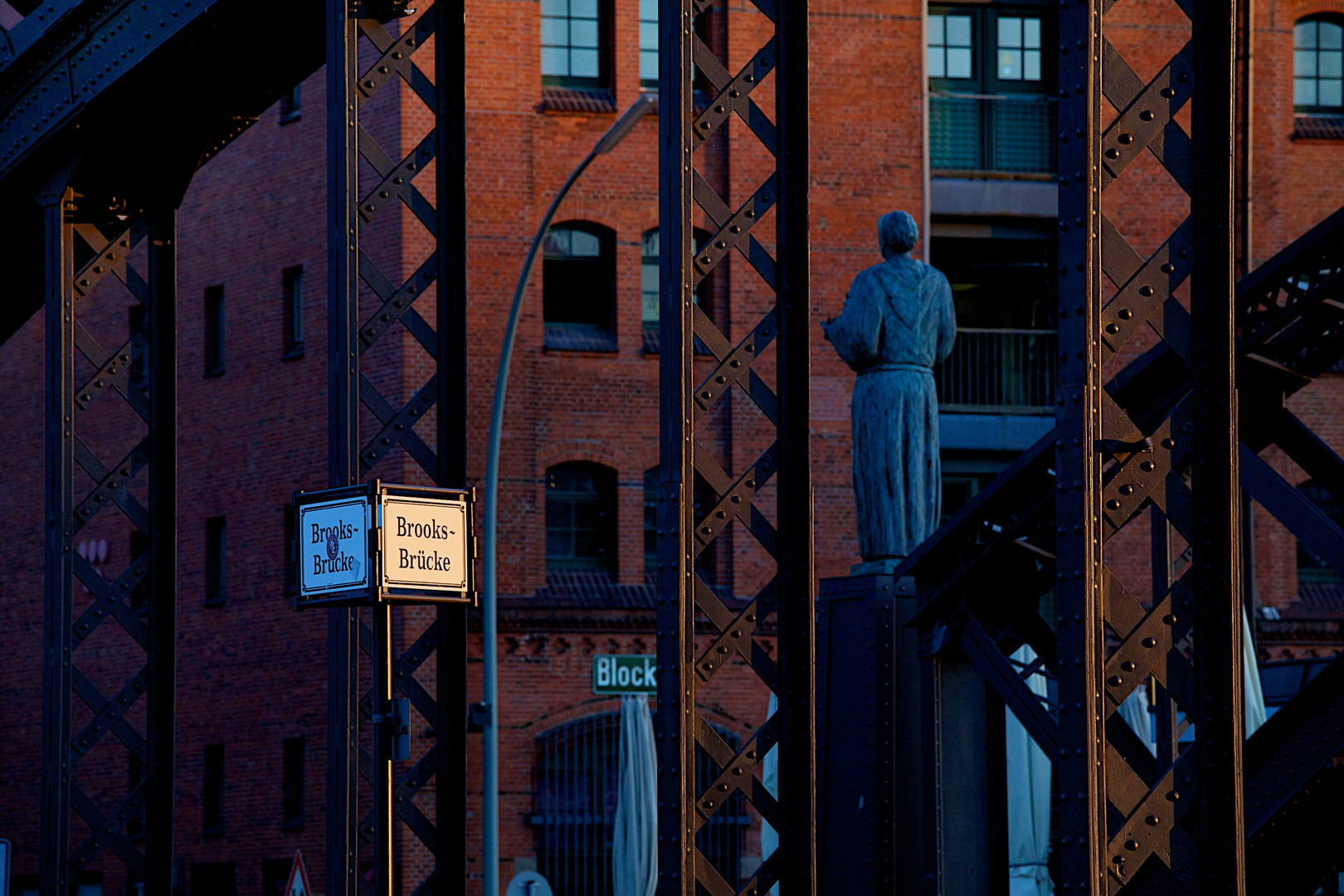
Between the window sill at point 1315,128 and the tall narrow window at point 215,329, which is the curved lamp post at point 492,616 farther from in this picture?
the window sill at point 1315,128

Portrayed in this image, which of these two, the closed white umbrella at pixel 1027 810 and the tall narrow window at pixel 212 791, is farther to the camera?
the tall narrow window at pixel 212 791

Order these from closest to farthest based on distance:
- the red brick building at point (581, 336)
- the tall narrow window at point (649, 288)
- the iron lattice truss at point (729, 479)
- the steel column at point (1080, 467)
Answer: the steel column at point (1080, 467) → the iron lattice truss at point (729, 479) → the red brick building at point (581, 336) → the tall narrow window at point (649, 288)

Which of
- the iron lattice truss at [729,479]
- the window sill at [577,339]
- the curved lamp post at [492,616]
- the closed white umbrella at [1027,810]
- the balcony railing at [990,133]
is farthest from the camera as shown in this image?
the balcony railing at [990,133]

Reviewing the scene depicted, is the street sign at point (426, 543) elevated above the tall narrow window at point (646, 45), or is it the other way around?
the tall narrow window at point (646, 45)

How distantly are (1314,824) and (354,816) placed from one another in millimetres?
5230

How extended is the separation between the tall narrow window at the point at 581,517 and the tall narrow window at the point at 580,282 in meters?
1.92

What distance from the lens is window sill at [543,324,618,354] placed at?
30.7 metres

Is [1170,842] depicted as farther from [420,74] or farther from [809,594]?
[420,74]

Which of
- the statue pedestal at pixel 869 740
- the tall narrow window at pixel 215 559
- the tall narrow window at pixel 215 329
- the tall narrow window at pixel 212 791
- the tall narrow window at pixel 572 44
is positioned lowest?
the tall narrow window at pixel 212 791

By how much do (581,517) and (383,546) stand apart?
2258 cm

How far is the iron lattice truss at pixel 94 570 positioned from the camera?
11.8 metres

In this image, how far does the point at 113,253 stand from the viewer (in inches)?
490

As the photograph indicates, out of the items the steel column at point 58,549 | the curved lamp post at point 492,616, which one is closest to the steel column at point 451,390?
the steel column at point 58,549

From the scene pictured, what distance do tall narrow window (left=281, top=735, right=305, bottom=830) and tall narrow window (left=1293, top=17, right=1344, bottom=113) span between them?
18.2m
